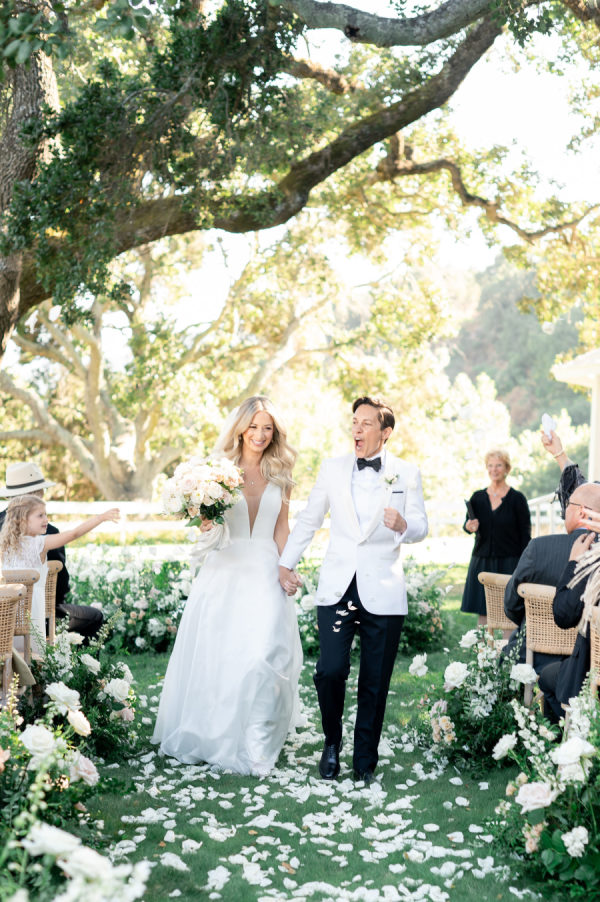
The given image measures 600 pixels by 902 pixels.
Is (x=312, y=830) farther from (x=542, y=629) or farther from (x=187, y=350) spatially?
(x=187, y=350)

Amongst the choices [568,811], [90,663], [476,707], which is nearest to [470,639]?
[476,707]

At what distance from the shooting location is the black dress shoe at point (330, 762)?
17.1 ft

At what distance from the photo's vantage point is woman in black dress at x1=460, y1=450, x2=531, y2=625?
8.19 m

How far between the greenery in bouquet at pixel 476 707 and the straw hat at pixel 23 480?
9.65ft

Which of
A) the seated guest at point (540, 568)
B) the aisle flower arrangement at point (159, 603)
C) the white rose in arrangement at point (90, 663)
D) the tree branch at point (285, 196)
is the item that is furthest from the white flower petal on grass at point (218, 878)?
the tree branch at point (285, 196)

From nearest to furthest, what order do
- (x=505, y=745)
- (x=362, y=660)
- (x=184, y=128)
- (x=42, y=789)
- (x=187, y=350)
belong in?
(x=42, y=789) < (x=505, y=745) < (x=362, y=660) < (x=184, y=128) < (x=187, y=350)

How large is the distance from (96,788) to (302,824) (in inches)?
43.7

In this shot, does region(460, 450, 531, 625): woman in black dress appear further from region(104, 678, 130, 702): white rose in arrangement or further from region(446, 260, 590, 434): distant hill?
region(446, 260, 590, 434): distant hill

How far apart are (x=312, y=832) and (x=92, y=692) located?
165 centimetres

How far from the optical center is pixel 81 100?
8.61 m

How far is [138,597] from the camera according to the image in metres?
9.24

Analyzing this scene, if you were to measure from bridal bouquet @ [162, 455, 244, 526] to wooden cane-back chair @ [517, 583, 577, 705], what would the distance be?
171cm

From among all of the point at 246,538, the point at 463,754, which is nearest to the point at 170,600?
the point at 246,538

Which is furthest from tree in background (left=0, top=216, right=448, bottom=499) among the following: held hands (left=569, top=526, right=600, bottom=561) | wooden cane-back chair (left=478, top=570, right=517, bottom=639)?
held hands (left=569, top=526, right=600, bottom=561)
